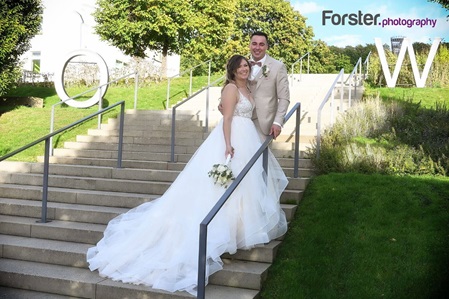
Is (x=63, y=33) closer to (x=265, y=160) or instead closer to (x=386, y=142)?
(x=386, y=142)

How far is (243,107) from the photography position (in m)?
5.63

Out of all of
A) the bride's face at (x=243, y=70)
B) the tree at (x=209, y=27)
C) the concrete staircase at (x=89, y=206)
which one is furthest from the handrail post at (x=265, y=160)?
the tree at (x=209, y=27)

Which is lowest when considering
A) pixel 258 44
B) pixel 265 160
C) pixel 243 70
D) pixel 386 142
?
pixel 265 160

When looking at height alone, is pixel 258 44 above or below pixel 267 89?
above

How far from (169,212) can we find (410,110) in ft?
23.7

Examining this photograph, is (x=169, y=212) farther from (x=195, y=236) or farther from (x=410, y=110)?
(x=410, y=110)

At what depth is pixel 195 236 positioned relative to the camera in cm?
519

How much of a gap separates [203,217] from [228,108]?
113 cm

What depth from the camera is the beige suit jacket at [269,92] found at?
19.4 feet

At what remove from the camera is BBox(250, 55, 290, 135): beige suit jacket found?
5918 millimetres

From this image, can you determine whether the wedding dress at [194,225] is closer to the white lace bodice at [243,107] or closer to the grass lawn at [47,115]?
the white lace bodice at [243,107]

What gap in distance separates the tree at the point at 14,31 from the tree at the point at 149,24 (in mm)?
8438

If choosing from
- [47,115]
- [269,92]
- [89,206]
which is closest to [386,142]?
[269,92]

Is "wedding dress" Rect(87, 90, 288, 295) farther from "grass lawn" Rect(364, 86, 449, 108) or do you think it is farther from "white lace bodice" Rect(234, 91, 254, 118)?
"grass lawn" Rect(364, 86, 449, 108)
